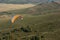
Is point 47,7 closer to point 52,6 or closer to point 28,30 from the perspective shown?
point 52,6

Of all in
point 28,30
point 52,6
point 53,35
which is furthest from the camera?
point 52,6

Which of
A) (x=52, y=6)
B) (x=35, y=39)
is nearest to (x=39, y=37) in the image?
(x=35, y=39)

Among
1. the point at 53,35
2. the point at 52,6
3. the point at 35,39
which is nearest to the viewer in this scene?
the point at 35,39

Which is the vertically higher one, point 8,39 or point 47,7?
point 8,39

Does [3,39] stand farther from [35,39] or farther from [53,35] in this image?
[53,35]

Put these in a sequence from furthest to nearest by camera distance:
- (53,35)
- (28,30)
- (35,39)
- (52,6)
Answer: (52,6)
(28,30)
(53,35)
(35,39)

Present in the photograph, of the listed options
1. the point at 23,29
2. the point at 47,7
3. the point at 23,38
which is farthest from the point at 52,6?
the point at 23,38

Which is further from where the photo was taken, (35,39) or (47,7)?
(47,7)

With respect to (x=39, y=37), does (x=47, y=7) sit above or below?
below

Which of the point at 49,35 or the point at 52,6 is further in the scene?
the point at 52,6
